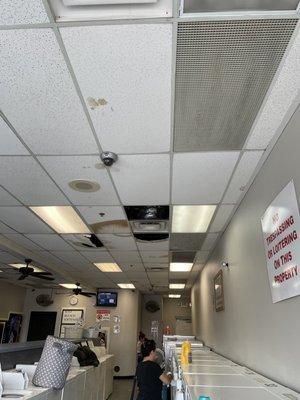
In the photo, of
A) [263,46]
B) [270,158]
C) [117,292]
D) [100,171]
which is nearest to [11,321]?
[117,292]

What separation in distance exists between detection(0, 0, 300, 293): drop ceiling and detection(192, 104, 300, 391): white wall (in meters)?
0.21

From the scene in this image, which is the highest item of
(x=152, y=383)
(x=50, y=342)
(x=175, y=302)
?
(x=175, y=302)

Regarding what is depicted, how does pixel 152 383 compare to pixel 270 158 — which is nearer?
pixel 270 158

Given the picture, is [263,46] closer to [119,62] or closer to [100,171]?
→ [119,62]

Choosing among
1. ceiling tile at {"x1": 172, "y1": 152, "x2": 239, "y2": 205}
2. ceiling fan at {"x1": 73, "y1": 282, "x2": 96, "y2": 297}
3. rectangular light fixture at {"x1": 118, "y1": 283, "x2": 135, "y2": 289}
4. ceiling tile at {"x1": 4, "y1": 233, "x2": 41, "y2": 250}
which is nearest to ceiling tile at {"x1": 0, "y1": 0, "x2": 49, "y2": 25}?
ceiling tile at {"x1": 172, "y1": 152, "x2": 239, "y2": 205}

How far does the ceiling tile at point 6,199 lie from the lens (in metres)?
3.39

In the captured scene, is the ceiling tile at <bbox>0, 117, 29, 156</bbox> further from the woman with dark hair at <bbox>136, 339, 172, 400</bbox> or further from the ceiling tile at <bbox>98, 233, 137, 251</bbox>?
the woman with dark hair at <bbox>136, 339, 172, 400</bbox>

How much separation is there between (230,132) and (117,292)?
31.0ft

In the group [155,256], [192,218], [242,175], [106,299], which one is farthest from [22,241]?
[106,299]

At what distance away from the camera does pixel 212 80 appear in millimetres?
1811

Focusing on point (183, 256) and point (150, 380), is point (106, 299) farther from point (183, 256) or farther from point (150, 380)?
point (150, 380)

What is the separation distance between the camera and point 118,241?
505 cm

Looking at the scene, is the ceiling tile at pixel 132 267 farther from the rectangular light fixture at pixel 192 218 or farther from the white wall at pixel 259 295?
the white wall at pixel 259 295

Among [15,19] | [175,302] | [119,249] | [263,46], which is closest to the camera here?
[15,19]
